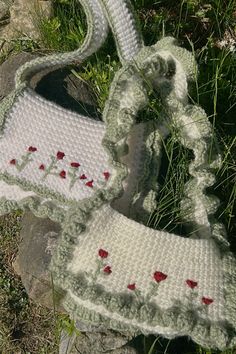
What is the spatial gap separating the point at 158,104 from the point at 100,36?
Result: 32 centimetres

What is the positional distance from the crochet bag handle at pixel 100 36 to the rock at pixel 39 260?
1.53 feet

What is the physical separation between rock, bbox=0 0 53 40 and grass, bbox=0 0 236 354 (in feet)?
0.12

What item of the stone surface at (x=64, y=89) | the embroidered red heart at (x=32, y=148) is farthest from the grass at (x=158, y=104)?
the embroidered red heart at (x=32, y=148)

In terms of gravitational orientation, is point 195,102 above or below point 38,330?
above

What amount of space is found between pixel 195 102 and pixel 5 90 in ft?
2.31

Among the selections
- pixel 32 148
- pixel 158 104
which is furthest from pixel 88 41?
pixel 32 148

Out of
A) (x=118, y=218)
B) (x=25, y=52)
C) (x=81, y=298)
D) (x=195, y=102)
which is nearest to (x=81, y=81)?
(x=25, y=52)

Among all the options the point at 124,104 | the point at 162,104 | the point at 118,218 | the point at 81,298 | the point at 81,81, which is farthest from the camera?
the point at 81,81

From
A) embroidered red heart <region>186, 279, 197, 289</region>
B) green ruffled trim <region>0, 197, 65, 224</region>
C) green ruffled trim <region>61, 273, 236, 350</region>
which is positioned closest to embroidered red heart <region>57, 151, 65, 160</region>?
green ruffled trim <region>0, 197, 65, 224</region>

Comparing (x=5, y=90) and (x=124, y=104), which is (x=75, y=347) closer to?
(x=124, y=104)

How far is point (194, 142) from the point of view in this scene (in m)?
1.75

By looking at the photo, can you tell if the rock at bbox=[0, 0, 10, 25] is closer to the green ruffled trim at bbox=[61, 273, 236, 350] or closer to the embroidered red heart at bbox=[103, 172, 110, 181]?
the embroidered red heart at bbox=[103, 172, 110, 181]

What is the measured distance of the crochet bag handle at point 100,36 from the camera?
189 cm

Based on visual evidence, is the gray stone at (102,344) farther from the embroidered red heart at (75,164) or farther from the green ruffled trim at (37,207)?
the embroidered red heart at (75,164)
